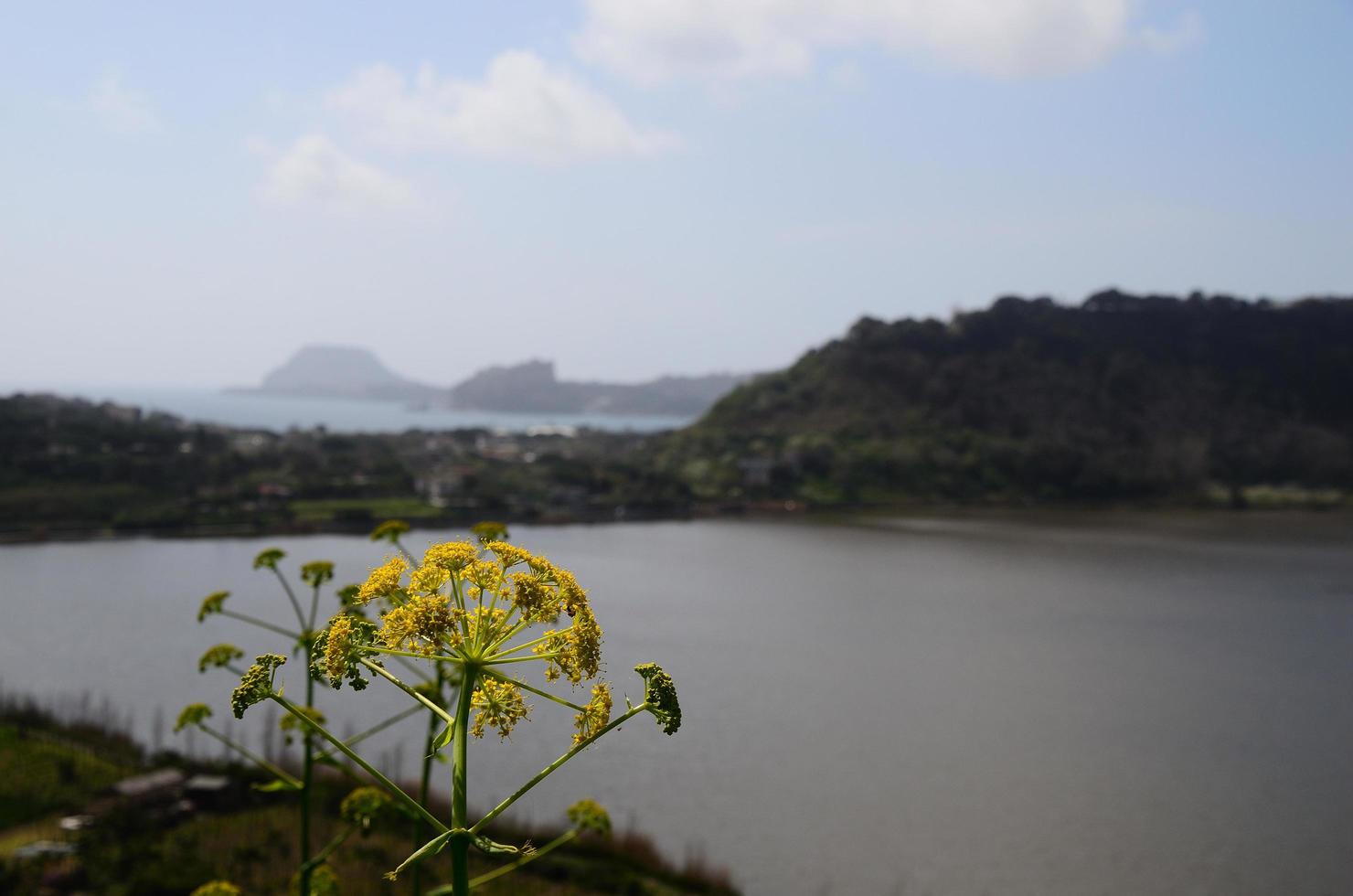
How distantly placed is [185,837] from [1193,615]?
2677 cm

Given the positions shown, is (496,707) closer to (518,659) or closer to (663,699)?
(518,659)

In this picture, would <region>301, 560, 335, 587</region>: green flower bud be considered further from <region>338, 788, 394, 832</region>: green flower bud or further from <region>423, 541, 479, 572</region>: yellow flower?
<region>423, 541, 479, 572</region>: yellow flower

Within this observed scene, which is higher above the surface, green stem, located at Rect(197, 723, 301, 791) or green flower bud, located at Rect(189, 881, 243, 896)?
green stem, located at Rect(197, 723, 301, 791)

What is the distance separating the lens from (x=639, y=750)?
1733 cm

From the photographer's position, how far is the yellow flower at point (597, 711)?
2068 millimetres

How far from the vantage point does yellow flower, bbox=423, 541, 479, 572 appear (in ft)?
7.12

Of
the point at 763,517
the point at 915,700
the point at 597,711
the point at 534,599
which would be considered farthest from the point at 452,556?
the point at 763,517

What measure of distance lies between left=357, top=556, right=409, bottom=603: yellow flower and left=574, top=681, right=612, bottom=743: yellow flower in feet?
1.53

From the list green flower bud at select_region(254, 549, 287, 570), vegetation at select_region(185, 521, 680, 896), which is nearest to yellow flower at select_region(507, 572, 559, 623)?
vegetation at select_region(185, 521, 680, 896)

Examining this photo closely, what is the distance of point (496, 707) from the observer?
2.13 metres

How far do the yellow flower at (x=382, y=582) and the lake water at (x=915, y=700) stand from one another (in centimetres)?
870

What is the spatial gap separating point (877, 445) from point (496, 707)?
65463mm

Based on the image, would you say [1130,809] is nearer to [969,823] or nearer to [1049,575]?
[969,823]

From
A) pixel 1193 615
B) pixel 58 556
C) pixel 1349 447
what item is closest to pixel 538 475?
pixel 58 556
